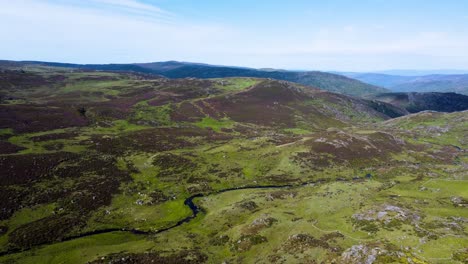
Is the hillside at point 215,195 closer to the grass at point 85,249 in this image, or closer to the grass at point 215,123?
the grass at point 85,249

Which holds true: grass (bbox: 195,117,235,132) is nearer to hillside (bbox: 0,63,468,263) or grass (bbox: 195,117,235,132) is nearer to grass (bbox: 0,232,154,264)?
hillside (bbox: 0,63,468,263)

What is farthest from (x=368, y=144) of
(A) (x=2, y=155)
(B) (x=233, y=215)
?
(A) (x=2, y=155)

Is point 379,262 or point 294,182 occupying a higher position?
point 379,262

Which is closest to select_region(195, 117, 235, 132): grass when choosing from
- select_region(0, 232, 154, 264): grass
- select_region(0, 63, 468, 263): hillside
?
select_region(0, 63, 468, 263): hillside

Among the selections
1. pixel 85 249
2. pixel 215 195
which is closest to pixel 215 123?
pixel 215 195

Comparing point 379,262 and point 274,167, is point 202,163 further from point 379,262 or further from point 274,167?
point 379,262

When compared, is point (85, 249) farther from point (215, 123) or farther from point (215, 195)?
point (215, 123)

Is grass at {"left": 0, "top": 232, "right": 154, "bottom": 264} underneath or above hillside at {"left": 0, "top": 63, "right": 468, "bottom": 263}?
underneath

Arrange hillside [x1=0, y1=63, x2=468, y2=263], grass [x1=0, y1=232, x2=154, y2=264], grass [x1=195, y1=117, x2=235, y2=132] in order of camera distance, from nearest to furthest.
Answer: hillside [x1=0, y1=63, x2=468, y2=263], grass [x1=0, y1=232, x2=154, y2=264], grass [x1=195, y1=117, x2=235, y2=132]

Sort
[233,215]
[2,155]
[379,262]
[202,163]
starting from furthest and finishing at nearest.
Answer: [202,163], [2,155], [233,215], [379,262]
